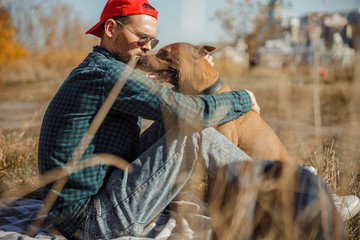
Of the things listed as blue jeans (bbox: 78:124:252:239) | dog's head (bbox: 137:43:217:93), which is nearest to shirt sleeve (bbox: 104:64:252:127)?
blue jeans (bbox: 78:124:252:239)

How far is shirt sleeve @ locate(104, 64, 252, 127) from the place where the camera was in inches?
81.4

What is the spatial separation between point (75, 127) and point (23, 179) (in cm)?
163

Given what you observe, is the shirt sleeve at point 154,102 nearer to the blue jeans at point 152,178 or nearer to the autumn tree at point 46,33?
the blue jeans at point 152,178

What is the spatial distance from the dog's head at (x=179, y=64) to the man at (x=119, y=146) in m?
1.15

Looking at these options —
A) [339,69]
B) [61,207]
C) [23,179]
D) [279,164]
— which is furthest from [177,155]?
[339,69]

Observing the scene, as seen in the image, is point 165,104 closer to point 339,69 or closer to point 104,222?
point 104,222

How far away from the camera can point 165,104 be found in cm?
208

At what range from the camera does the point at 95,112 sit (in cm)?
217

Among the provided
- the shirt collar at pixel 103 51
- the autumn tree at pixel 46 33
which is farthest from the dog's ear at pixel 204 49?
the autumn tree at pixel 46 33

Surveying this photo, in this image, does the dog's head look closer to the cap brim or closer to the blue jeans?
the cap brim

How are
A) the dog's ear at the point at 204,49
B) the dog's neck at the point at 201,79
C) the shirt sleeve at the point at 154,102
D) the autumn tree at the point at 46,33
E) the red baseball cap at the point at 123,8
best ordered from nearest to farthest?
the shirt sleeve at the point at 154,102
the red baseball cap at the point at 123,8
the dog's neck at the point at 201,79
the dog's ear at the point at 204,49
the autumn tree at the point at 46,33

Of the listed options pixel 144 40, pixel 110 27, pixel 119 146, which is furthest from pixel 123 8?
pixel 119 146

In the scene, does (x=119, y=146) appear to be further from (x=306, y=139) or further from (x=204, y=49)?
(x=306, y=139)

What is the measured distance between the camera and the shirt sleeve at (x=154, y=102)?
2066 mm
